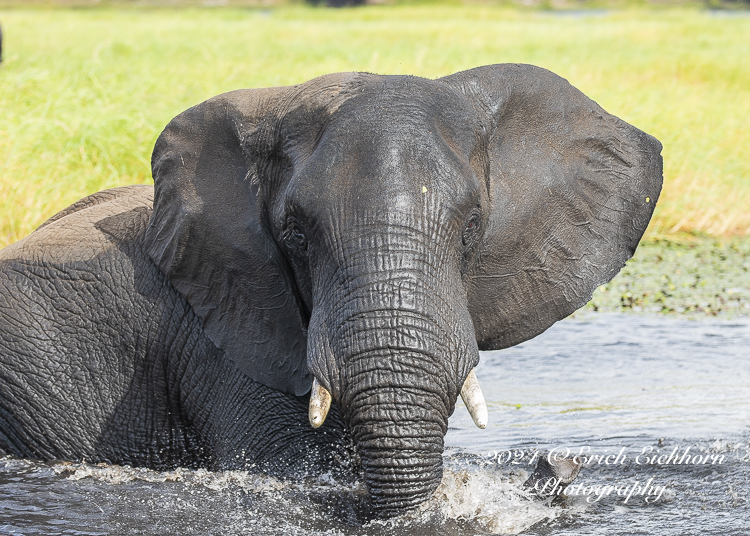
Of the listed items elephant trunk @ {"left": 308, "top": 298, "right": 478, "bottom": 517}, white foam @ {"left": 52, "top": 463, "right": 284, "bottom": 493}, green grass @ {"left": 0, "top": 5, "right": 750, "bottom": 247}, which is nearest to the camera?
elephant trunk @ {"left": 308, "top": 298, "right": 478, "bottom": 517}

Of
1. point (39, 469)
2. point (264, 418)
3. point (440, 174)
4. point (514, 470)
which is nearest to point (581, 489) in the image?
point (514, 470)

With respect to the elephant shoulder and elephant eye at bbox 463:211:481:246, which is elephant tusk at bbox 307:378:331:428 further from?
the elephant shoulder

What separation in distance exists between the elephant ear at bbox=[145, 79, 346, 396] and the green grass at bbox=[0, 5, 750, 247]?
3.25m

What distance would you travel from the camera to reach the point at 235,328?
4.86 m

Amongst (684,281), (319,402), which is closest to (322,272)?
(319,402)

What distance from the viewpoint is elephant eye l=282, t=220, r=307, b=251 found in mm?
4261

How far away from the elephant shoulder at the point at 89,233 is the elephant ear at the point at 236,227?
0.58m

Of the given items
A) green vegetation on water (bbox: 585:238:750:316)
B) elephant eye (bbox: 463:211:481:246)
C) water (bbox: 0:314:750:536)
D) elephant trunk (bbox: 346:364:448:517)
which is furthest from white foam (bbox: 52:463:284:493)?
green vegetation on water (bbox: 585:238:750:316)

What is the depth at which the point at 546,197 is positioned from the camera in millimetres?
4863

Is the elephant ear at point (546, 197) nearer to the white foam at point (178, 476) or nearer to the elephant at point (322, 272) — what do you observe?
the elephant at point (322, 272)

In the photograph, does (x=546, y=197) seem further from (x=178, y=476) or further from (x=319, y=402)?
(x=178, y=476)

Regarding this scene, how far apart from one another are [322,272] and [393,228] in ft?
1.16

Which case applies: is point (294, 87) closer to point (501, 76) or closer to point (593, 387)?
point (501, 76)

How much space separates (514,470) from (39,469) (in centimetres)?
242
